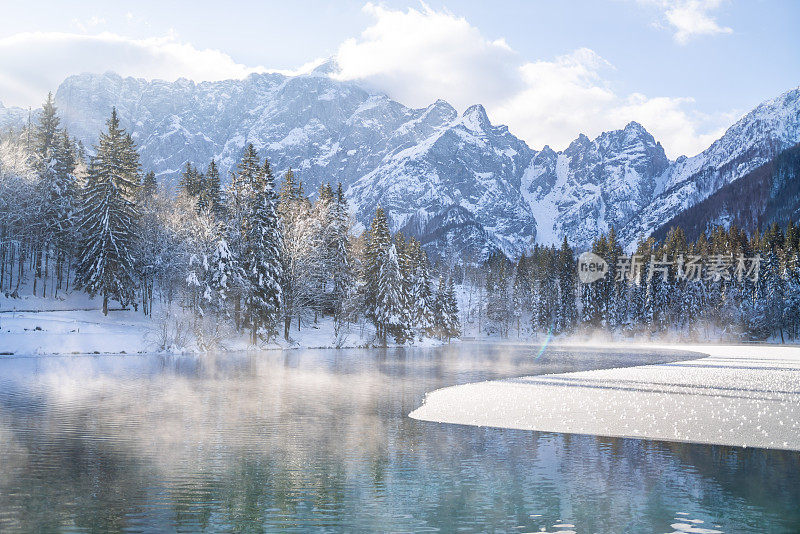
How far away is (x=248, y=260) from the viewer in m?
61.1

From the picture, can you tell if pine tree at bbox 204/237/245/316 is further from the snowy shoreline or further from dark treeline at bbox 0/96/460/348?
the snowy shoreline

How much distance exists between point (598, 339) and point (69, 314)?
318ft

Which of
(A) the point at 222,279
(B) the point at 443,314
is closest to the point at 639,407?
(A) the point at 222,279

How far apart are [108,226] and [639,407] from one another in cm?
5175

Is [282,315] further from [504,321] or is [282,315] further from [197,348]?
[504,321]

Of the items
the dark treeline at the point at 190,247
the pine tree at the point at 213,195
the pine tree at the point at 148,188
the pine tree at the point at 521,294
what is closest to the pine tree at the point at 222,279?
the dark treeline at the point at 190,247

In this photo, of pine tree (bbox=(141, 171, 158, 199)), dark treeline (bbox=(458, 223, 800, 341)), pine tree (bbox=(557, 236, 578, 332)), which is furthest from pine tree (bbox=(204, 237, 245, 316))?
pine tree (bbox=(557, 236, 578, 332))

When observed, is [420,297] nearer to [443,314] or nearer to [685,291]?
[443,314]

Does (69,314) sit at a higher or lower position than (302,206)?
lower

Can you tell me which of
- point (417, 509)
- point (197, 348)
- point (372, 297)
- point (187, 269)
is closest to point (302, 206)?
point (372, 297)

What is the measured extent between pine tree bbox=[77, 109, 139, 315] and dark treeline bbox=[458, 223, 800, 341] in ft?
308

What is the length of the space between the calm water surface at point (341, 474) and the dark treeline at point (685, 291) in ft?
338

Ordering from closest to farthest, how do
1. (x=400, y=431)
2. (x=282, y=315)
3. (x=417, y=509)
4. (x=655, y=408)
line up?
(x=417, y=509)
(x=400, y=431)
(x=655, y=408)
(x=282, y=315)

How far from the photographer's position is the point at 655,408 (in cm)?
2322
